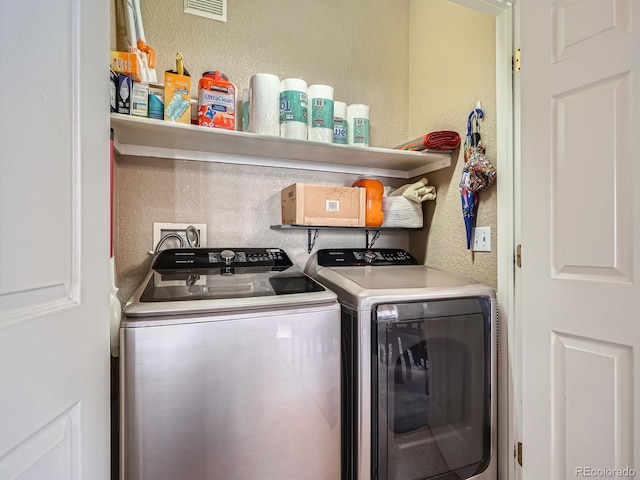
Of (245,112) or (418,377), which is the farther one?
(245,112)

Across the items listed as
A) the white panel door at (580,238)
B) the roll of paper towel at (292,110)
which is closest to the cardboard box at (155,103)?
the roll of paper towel at (292,110)

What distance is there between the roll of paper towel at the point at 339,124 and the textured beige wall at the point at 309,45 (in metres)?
0.28

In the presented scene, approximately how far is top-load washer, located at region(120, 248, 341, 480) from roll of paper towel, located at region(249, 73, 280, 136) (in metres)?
0.74

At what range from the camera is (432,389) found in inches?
51.4

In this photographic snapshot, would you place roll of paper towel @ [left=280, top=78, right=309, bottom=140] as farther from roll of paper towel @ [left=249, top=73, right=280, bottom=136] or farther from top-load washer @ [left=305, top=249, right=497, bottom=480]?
top-load washer @ [left=305, top=249, right=497, bottom=480]

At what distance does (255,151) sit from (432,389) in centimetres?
138

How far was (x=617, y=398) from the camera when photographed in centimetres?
99

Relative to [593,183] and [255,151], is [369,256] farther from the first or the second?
[593,183]

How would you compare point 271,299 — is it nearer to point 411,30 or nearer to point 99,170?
point 99,170

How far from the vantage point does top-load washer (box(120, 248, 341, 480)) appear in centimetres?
89

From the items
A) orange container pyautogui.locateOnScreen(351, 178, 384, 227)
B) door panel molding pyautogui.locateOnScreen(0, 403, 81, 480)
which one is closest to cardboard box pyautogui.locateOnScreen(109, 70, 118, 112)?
door panel molding pyautogui.locateOnScreen(0, 403, 81, 480)

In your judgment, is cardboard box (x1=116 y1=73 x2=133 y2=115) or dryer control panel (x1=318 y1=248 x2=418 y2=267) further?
dryer control panel (x1=318 y1=248 x2=418 y2=267)

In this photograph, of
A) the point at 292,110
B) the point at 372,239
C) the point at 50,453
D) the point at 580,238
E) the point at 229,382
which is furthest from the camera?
the point at 372,239

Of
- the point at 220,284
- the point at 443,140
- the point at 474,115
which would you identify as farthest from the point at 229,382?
the point at 474,115
